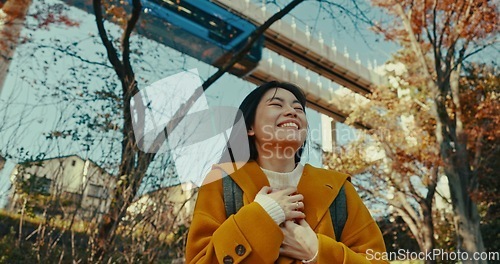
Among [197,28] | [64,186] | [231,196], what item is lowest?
[231,196]

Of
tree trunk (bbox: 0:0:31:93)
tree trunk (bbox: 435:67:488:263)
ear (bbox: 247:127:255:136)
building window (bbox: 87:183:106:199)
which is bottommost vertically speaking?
ear (bbox: 247:127:255:136)

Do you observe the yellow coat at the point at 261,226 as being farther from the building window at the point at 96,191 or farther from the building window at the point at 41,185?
the building window at the point at 41,185

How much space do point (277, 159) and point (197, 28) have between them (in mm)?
5550

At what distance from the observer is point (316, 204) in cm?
159

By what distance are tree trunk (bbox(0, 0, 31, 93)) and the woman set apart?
4322 mm

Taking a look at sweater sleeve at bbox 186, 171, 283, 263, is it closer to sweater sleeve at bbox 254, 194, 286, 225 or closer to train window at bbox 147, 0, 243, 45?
sweater sleeve at bbox 254, 194, 286, 225

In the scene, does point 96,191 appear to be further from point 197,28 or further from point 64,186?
point 197,28

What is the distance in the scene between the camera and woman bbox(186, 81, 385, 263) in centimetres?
139

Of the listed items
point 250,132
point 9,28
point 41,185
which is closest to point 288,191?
point 250,132

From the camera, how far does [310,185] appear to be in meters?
1.64

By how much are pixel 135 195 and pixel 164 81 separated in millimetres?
1282

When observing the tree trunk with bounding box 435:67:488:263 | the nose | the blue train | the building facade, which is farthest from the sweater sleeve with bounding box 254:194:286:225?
the tree trunk with bounding box 435:67:488:263

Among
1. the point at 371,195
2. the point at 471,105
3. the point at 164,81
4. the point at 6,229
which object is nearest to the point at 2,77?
the point at 164,81

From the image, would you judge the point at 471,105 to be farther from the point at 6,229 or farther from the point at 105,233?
the point at 6,229
